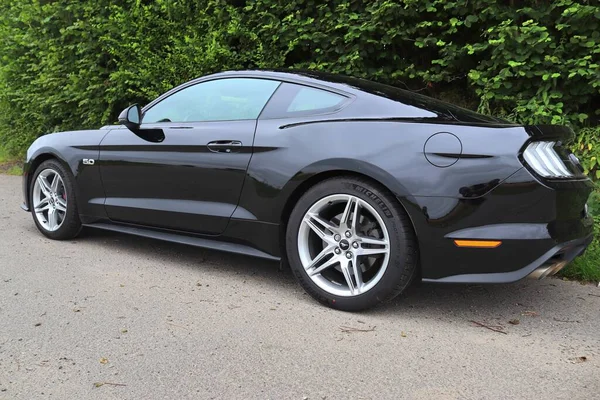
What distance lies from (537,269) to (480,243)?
32cm

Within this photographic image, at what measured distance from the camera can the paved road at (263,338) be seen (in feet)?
7.85

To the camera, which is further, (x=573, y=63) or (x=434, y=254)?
(x=573, y=63)

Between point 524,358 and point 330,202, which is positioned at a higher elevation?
point 330,202

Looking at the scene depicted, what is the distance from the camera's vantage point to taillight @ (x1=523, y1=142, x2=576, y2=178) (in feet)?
9.32

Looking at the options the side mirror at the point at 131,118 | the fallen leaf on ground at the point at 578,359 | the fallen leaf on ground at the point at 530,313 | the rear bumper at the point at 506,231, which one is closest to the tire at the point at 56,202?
the side mirror at the point at 131,118

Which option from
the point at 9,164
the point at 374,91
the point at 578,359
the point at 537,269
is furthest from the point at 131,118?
the point at 9,164

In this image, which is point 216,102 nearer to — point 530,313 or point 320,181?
point 320,181

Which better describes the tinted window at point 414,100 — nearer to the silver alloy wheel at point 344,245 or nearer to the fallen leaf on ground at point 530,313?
the silver alloy wheel at point 344,245

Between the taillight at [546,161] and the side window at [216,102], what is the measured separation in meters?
1.71

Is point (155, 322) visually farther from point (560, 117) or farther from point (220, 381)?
point (560, 117)

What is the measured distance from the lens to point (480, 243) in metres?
2.85

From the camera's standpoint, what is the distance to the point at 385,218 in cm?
306

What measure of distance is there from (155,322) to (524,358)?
1.95 m

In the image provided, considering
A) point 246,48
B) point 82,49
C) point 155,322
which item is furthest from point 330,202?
point 82,49
